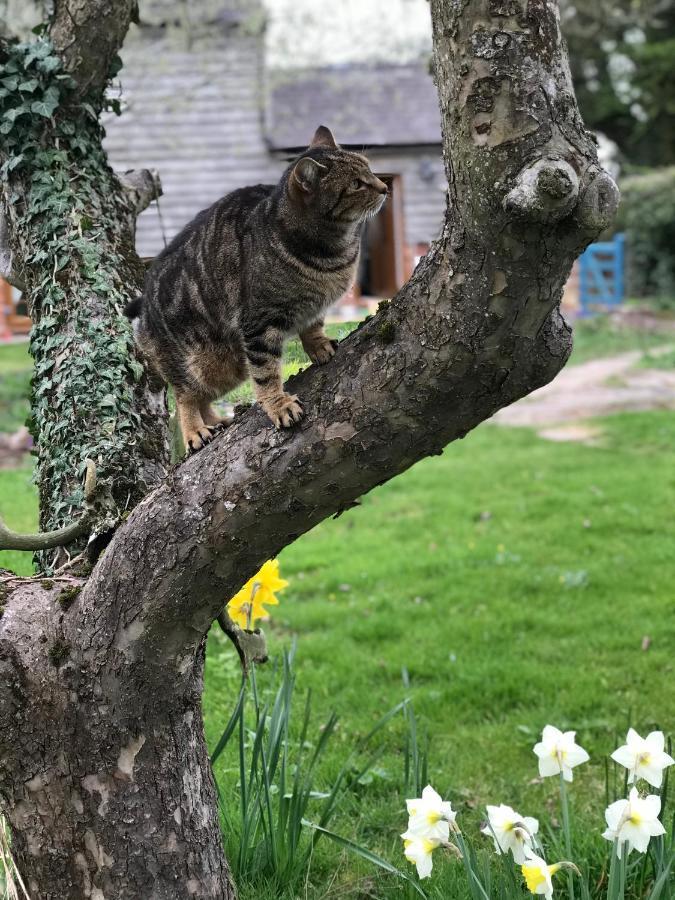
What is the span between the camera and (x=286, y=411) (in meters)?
2.05

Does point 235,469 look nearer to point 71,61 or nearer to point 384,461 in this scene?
point 384,461

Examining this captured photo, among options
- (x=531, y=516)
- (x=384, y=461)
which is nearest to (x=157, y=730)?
(x=384, y=461)

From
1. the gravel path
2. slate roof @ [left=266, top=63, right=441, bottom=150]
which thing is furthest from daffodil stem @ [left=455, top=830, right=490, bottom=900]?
slate roof @ [left=266, top=63, right=441, bottom=150]

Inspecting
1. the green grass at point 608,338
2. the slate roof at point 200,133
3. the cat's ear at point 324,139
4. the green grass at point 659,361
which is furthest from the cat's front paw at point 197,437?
the slate roof at point 200,133

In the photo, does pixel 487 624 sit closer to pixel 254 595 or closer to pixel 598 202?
pixel 254 595

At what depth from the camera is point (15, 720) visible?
2.28 meters

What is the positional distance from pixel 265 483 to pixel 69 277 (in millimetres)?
1293

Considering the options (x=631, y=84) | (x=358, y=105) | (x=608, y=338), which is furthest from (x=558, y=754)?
(x=631, y=84)

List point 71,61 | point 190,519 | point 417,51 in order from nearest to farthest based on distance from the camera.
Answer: point 190,519, point 71,61, point 417,51

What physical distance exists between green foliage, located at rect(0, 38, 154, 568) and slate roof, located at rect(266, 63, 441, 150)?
1238 centimetres

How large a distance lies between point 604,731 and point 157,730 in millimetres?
2365

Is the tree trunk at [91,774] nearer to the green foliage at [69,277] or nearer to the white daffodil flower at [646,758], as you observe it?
the green foliage at [69,277]

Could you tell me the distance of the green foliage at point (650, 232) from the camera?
61.6 feet

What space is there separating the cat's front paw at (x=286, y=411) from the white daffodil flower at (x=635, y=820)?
3.76 feet
